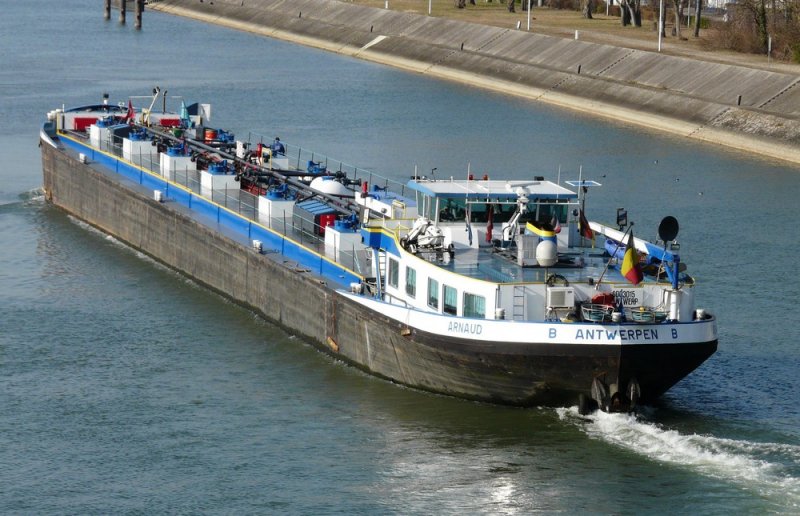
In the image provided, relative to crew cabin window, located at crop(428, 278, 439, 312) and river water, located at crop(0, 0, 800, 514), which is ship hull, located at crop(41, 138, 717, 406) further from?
crew cabin window, located at crop(428, 278, 439, 312)

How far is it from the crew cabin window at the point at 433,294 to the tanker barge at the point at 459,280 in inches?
1.8

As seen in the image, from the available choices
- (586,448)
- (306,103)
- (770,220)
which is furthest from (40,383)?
(306,103)

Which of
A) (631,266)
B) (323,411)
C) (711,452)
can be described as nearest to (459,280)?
(631,266)

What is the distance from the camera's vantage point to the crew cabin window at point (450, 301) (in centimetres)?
3406

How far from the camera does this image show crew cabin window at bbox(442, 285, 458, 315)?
34.1m

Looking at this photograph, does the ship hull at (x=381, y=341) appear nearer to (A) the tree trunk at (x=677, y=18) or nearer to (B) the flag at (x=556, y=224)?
(B) the flag at (x=556, y=224)

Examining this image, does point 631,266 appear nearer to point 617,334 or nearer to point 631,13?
point 617,334

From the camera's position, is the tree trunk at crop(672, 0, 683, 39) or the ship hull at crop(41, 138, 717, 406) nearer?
the ship hull at crop(41, 138, 717, 406)

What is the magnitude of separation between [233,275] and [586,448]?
52.2ft

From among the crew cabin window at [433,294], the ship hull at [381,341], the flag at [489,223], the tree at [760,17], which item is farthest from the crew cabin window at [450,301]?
the tree at [760,17]

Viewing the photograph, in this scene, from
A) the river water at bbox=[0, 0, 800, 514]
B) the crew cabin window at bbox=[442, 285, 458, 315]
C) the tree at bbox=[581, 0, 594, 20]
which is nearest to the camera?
the river water at bbox=[0, 0, 800, 514]

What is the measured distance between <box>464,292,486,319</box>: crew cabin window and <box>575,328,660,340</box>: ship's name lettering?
2686 mm

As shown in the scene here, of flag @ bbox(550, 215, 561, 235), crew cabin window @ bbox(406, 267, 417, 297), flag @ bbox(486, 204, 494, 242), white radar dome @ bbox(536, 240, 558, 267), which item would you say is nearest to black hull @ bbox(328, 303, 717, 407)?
crew cabin window @ bbox(406, 267, 417, 297)

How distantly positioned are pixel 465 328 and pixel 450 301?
1435 mm
